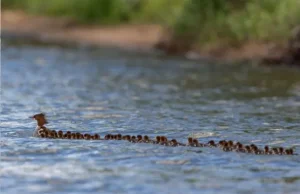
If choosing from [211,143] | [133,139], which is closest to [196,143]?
[211,143]

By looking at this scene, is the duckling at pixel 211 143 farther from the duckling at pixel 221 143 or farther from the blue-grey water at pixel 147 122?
the blue-grey water at pixel 147 122

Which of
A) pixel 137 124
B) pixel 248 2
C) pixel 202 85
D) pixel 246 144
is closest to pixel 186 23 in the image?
pixel 248 2

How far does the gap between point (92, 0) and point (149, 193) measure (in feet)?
131

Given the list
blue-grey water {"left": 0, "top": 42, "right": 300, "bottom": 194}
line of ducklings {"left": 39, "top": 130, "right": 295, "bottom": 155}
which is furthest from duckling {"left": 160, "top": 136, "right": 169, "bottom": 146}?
blue-grey water {"left": 0, "top": 42, "right": 300, "bottom": 194}

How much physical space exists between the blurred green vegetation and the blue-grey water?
206 centimetres

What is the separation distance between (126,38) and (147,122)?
83.0ft

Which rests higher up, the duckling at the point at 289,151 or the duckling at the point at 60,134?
the duckling at the point at 60,134

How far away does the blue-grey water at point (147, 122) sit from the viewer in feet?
44.3

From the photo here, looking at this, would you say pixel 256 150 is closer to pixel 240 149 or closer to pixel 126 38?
pixel 240 149

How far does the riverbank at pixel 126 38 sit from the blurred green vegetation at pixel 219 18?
360 mm

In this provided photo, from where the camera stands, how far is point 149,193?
12.7m

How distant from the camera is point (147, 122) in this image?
1972 centimetres

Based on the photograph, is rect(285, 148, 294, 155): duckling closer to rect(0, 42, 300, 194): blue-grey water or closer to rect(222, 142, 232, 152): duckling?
rect(0, 42, 300, 194): blue-grey water

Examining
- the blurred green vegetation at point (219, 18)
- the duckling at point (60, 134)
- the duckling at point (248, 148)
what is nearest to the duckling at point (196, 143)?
the duckling at point (248, 148)
